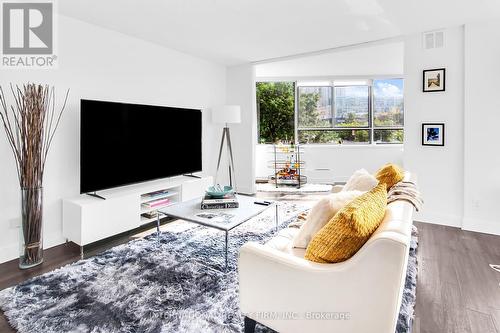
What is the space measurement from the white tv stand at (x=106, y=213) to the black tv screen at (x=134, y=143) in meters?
0.14

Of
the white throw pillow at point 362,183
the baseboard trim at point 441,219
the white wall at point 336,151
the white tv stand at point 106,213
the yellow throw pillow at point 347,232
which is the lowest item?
the baseboard trim at point 441,219

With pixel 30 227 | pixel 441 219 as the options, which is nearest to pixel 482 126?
pixel 441 219

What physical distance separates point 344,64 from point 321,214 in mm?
5140

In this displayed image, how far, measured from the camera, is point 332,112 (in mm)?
7301

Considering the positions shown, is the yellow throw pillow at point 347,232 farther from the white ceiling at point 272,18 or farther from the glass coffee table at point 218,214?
the white ceiling at point 272,18

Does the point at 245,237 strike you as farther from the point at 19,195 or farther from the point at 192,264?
the point at 19,195

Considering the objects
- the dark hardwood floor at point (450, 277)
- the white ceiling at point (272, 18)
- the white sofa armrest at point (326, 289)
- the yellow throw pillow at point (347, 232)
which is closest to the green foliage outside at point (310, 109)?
the white ceiling at point (272, 18)

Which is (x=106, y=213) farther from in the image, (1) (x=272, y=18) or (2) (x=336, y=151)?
(2) (x=336, y=151)

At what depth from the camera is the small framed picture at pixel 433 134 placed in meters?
3.73

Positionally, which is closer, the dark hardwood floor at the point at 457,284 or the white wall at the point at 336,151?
the dark hardwood floor at the point at 457,284

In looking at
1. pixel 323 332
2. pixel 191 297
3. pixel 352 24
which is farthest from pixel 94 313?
pixel 352 24

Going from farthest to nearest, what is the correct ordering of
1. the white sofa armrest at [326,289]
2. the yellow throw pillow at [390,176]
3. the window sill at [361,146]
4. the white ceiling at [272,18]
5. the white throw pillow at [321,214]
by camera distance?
1. the window sill at [361,146]
2. the white ceiling at [272,18]
3. the yellow throw pillow at [390,176]
4. the white throw pillow at [321,214]
5. the white sofa armrest at [326,289]

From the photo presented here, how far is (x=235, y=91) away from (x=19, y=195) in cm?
371

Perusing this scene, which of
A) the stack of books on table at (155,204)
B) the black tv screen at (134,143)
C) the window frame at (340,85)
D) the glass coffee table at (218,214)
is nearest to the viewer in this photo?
the glass coffee table at (218,214)
